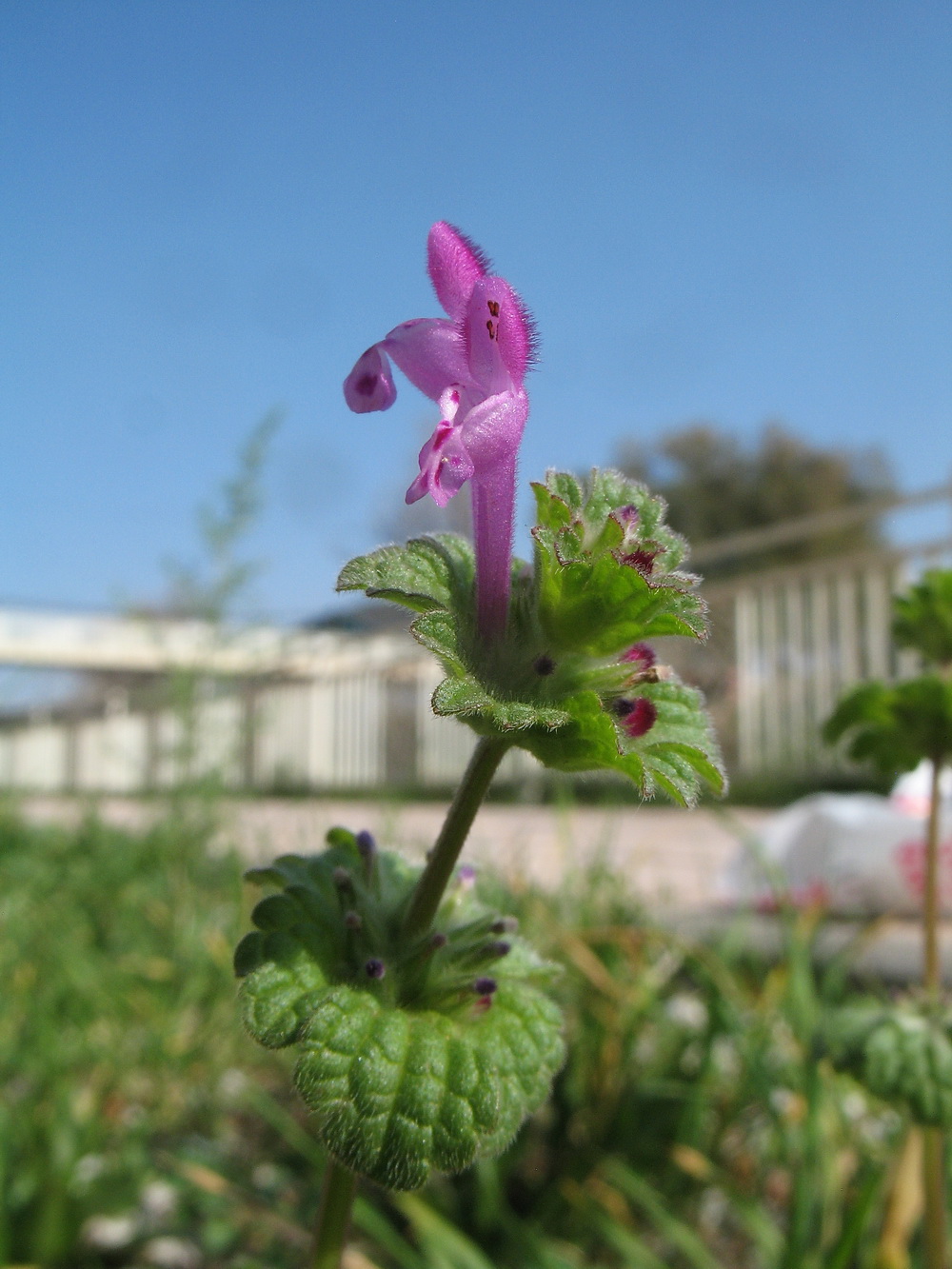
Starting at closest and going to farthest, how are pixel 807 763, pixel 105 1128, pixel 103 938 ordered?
1. pixel 105 1128
2. pixel 103 938
3. pixel 807 763

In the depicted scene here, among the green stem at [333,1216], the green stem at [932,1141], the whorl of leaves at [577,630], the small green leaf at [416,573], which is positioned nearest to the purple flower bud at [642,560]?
the whorl of leaves at [577,630]

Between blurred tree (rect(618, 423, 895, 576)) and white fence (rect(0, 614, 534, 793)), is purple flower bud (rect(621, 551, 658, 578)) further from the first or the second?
blurred tree (rect(618, 423, 895, 576))

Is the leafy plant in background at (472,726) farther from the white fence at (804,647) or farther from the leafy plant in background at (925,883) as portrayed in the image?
the white fence at (804,647)

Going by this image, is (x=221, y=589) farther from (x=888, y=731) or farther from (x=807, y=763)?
(x=807, y=763)

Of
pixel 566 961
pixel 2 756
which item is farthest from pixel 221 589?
pixel 2 756

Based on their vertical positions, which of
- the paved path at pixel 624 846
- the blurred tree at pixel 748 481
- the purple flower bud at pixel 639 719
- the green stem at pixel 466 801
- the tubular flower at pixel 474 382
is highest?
the blurred tree at pixel 748 481

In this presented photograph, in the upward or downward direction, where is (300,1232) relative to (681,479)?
downward

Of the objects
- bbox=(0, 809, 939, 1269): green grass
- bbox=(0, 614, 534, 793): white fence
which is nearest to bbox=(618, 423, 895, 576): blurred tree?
bbox=(0, 614, 534, 793): white fence

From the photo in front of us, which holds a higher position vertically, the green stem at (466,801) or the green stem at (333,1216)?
the green stem at (466,801)
